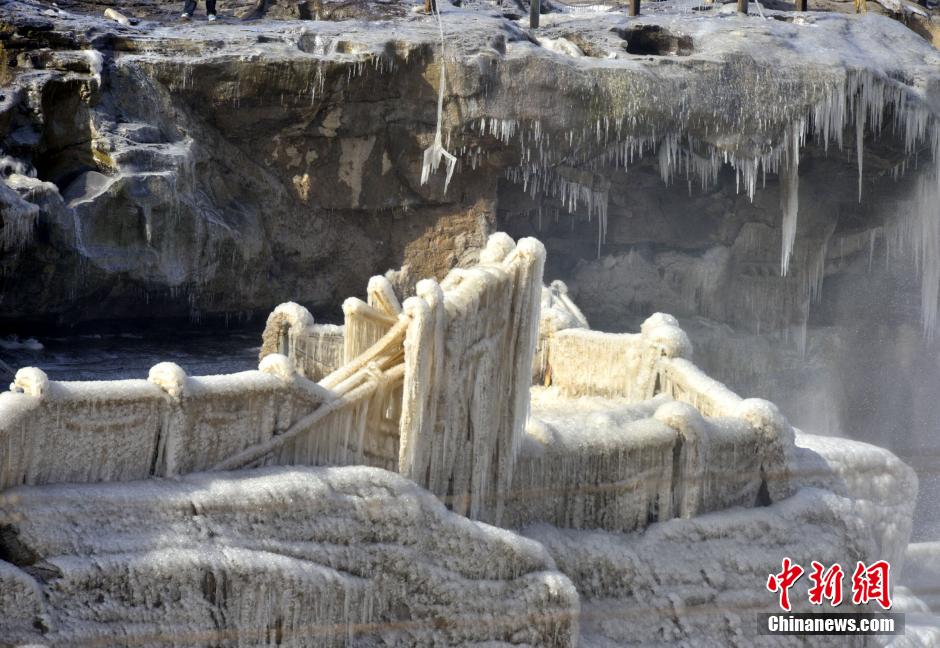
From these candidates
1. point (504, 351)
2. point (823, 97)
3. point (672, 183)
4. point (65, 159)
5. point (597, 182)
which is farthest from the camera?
point (672, 183)

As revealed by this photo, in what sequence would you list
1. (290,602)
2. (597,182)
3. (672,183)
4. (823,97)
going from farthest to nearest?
(672,183) < (597,182) < (823,97) < (290,602)

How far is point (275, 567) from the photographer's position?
6980 millimetres

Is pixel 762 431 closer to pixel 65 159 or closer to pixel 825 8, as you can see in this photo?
pixel 65 159

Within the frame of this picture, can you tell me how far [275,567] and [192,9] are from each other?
13.8 m

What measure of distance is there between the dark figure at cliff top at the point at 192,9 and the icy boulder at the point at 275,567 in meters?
12.6

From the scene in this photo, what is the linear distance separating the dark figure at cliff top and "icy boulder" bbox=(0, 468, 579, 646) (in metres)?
12.6

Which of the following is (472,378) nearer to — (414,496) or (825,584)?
(414,496)

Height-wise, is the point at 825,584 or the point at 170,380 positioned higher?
the point at 170,380

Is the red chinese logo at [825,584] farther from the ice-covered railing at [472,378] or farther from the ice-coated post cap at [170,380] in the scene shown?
the ice-coated post cap at [170,380]

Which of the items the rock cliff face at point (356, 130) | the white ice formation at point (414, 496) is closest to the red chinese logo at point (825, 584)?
the white ice formation at point (414, 496)

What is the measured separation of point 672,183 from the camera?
2044 cm

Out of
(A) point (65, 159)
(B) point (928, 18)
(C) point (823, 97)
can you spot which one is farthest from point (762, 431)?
(B) point (928, 18)

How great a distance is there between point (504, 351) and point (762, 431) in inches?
93.4

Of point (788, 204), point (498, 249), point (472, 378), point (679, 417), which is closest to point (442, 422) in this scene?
point (472, 378)
